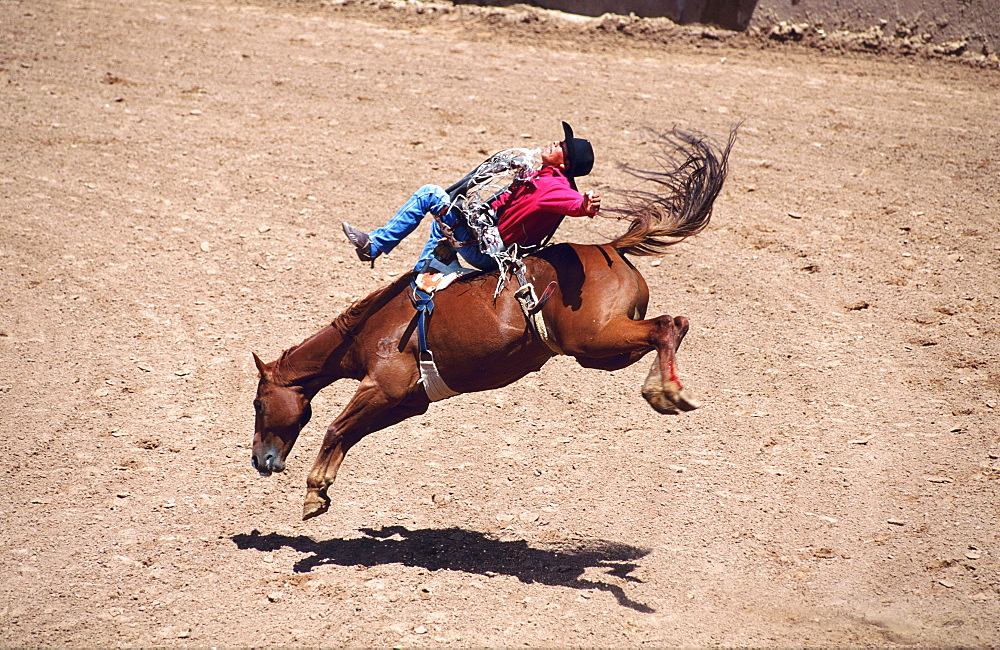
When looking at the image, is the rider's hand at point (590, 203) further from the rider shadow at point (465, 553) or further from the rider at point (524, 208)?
the rider shadow at point (465, 553)

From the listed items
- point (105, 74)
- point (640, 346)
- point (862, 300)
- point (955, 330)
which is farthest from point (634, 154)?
point (105, 74)

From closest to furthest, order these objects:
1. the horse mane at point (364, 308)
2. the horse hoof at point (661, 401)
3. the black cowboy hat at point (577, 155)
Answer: the horse hoof at point (661, 401)
the black cowboy hat at point (577, 155)
the horse mane at point (364, 308)

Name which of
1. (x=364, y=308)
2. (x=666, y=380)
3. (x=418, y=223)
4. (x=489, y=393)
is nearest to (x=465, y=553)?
(x=364, y=308)

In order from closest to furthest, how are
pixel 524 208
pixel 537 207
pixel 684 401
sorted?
pixel 684 401, pixel 537 207, pixel 524 208

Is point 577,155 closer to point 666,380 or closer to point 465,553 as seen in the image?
point 666,380

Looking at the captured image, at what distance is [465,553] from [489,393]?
1.94m

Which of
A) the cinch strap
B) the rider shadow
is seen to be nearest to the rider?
the cinch strap

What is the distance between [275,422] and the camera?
19.6 ft

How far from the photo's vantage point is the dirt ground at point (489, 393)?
18.1ft

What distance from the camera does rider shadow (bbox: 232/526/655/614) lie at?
5766 mm

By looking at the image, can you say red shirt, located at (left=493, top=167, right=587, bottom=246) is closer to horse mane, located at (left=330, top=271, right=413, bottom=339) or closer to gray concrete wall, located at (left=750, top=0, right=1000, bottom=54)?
horse mane, located at (left=330, top=271, right=413, bottom=339)

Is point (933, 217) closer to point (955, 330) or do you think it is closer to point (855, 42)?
point (955, 330)

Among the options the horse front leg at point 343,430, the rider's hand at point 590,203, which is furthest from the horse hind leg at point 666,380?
the horse front leg at point 343,430

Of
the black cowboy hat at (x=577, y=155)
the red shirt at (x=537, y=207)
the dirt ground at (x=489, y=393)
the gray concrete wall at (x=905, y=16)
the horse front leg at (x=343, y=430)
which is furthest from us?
the gray concrete wall at (x=905, y=16)
